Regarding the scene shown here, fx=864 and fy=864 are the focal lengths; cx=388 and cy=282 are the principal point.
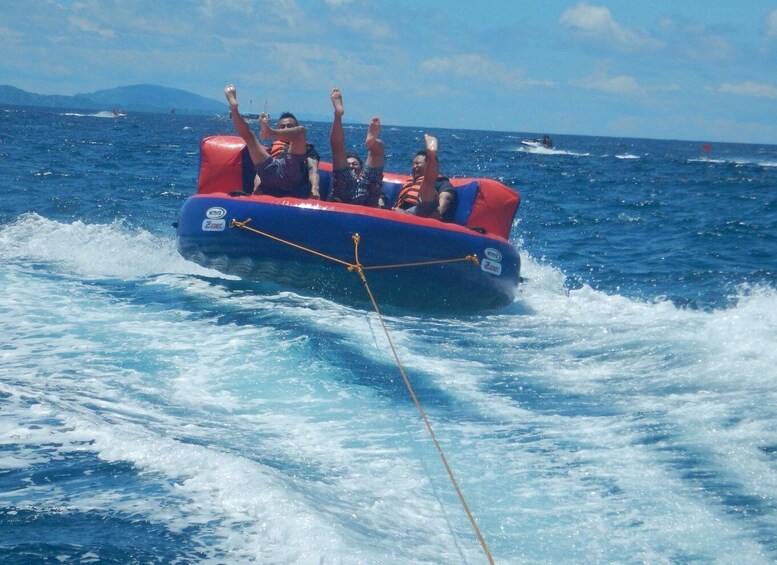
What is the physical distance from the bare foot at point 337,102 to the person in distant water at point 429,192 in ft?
2.24

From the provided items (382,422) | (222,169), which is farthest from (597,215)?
(382,422)

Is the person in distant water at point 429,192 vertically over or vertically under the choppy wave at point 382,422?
over

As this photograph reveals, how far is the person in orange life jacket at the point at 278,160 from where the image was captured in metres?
6.55

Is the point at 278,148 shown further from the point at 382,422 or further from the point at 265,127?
the point at 382,422

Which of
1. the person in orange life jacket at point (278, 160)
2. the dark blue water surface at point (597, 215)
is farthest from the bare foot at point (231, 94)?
the dark blue water surface at point (597, 215)

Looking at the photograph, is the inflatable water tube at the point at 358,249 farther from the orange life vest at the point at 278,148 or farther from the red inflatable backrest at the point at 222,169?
the orange life vest at the point at 278,148

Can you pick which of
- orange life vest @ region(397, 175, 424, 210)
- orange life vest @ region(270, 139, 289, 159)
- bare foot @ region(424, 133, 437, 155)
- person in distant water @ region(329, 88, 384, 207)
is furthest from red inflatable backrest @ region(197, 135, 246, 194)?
bare foot @ region(424, 133, 437, 155)

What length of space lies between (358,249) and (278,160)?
1.22 metres

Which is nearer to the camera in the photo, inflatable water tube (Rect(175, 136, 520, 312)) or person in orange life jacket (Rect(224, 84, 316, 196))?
inflatable water tube (Rect(175, 136, 520, 312))

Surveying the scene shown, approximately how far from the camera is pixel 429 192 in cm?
670

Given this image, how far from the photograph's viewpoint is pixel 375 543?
8.95ft

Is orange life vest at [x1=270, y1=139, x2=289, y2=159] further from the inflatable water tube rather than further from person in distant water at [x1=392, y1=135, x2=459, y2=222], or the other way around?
person in distant water at [x1=392, y1=135, x2=459, y2=222]

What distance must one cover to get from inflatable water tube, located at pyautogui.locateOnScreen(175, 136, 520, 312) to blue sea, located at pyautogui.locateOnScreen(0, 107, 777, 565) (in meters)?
0.18

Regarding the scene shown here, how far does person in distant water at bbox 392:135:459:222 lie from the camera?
6562 millimetres
